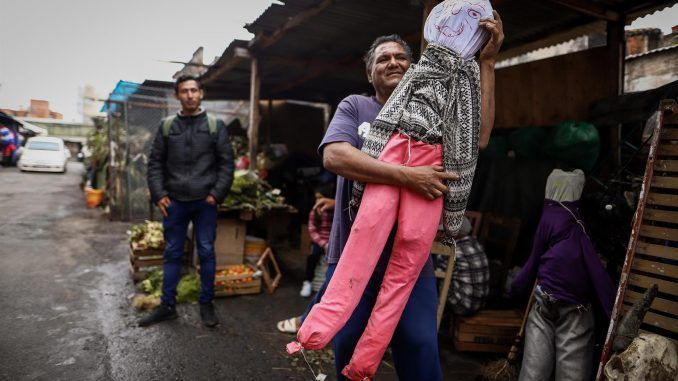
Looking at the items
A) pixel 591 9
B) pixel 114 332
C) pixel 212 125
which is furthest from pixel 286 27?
pixel 114 332

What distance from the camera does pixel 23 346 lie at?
11.6 ft

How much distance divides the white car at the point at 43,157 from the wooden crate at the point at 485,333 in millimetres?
25294

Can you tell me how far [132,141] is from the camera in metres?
9.35

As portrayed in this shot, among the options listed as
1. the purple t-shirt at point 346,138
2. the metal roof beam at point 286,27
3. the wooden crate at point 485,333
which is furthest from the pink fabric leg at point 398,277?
the metal roof beam at point 286,27

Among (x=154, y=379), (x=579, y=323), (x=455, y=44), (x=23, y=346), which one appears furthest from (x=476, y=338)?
(x=23, y=346)

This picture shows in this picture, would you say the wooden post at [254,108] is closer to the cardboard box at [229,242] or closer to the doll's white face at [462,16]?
the cardboard box at [229,242]

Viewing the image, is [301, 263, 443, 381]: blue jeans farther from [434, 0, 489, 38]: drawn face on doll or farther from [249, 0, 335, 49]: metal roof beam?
[249, 0, 335, 49]: metal roof beam

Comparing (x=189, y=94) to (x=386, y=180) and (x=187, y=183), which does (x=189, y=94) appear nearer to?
(x=187, y=183)

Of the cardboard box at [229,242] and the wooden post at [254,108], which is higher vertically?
the wooden post at [254,108]

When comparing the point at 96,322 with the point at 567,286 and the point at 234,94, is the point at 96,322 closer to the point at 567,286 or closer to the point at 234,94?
the point at 567,286

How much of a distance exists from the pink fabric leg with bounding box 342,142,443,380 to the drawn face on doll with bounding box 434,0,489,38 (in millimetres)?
677

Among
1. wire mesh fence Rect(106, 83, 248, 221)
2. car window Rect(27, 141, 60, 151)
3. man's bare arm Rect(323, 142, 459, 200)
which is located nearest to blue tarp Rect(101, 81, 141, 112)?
wire mesh fence Rect(106, 83, 248, 221)

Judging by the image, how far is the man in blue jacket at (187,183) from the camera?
411 centimetres

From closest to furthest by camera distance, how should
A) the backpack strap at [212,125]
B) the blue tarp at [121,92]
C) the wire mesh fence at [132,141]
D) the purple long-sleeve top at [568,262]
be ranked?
the purple long-sleeve top at [568,262] → the backpack strap at [212,125] → the blue tarp at [121,92] → the wire mesh fence at [132,141]
